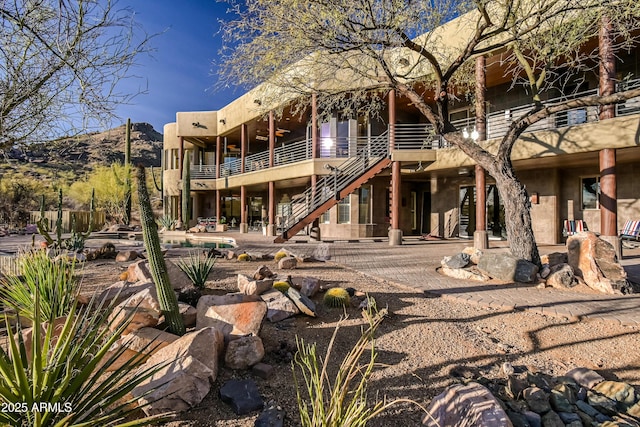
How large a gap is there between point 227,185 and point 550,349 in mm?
19690

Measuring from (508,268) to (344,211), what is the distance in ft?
35.2

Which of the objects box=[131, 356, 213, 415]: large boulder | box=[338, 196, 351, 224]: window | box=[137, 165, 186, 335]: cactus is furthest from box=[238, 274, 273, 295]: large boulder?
box=[338, 196, 351, 224]: window

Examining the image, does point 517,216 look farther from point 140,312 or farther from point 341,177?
point 341,177

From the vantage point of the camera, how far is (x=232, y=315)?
3443 mm

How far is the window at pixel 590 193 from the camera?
39.9 feet

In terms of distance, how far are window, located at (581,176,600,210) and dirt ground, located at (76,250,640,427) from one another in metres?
10.6

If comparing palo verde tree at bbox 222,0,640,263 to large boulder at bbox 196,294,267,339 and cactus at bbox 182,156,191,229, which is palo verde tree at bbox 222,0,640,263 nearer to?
large boulder at bbox 196,294,267,339

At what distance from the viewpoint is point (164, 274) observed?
3.39 metres

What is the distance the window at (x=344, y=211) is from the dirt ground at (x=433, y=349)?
38.0 feet

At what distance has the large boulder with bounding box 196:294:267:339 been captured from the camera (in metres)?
3.32

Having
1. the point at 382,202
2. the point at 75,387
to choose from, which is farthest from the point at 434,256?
the point at 75,387

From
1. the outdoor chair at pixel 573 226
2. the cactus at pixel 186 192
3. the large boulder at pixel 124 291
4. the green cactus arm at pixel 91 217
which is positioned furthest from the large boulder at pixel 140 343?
the cactus at pixel 186 192

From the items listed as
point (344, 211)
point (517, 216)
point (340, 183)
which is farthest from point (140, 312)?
point (344, 211)

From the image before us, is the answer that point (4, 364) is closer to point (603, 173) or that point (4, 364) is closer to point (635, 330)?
point (635, 330)
